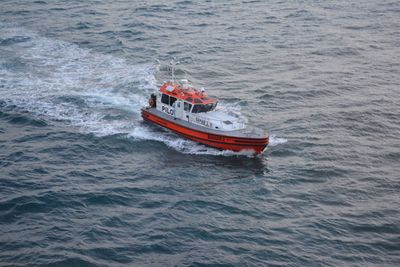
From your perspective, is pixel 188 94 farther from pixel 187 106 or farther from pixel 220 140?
pixel 220 140

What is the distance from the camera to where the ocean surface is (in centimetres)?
2978

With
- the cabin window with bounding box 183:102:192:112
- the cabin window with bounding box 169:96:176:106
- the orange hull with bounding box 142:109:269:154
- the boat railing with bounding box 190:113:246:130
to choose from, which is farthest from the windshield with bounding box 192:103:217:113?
the cabin window with bounding box 169:96:176:106

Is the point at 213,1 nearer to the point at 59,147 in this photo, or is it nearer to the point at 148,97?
the point at 148,97

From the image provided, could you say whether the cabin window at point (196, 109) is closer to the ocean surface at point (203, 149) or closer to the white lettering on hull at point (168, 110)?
the white lettering on hull at point (168, 110)

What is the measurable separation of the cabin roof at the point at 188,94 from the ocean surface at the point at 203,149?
3274 mm

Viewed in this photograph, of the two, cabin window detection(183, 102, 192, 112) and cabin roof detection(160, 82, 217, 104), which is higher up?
cabin roof detection(160, 82, 217, 104)

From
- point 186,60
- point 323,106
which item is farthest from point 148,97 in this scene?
point 323,106

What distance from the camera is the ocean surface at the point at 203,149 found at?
97.7 ft

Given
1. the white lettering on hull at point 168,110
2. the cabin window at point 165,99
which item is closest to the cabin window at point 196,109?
the white lettering on hull at point 168,110

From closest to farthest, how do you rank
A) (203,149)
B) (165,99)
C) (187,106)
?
1. (203,149)
2. (187,106)
3. (165,99)

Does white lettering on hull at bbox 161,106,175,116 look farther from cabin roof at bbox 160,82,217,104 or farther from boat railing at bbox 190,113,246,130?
boat railing at bbox 190,113,246,130

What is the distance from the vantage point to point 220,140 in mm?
40188

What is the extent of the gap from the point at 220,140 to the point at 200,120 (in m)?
2.68

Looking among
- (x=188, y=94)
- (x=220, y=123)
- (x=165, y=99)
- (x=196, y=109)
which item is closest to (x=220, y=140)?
(x=220, y=123)
